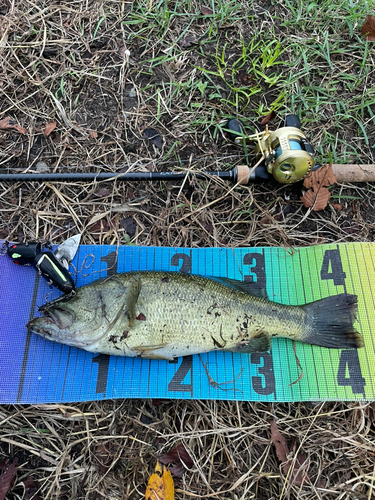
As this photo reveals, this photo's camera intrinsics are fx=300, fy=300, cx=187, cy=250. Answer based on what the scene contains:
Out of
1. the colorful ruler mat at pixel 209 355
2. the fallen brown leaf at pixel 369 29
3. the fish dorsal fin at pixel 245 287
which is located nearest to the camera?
the colorful ruler mat at pixel 209 355

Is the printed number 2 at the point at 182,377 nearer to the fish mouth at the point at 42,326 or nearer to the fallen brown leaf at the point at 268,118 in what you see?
the fish mouth at the point at 42,326

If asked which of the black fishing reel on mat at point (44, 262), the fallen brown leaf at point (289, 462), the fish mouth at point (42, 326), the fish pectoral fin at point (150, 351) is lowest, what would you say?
the fallen brown leaf at point (289, 462)

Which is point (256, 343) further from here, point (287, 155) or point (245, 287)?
point (287, 155)

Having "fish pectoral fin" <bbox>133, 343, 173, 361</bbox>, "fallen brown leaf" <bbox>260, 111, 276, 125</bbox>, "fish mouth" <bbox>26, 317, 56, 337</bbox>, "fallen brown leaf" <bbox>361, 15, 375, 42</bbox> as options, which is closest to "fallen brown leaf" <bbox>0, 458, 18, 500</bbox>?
"fish mouth" <bbox>26, 317, 56, 337</bbox>

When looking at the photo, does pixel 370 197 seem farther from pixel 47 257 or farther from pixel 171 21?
pixel 47 257

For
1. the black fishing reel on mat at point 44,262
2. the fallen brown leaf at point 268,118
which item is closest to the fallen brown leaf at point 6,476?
the black fishing reel on mat at point 44,262

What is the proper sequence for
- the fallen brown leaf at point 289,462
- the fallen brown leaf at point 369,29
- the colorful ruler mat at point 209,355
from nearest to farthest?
1. the fallen brown leaf at point 289,462
2. the colorful ruler mat at point 209,355
3. the fallen brown leaf at point 369,29

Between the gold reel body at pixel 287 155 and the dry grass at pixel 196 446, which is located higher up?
the gold reel body at pixel 287 155
